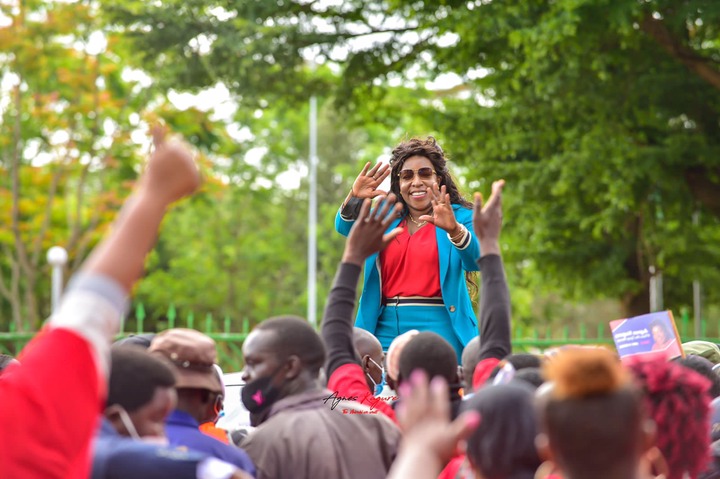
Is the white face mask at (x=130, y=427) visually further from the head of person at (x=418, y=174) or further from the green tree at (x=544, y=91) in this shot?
the green tree at (x=544, y=91)

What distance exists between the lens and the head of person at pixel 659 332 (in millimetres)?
4848

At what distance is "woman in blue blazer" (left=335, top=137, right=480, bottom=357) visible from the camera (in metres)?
5.37

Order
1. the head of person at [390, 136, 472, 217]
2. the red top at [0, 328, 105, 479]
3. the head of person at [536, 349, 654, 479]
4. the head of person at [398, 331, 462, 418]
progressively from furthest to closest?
the head of person at [390, 136, 472, 217] → the head of person at [398, 331, 462, 418] → the head of person at [536, 349, 654, 479] → the red top at [0, 328, 105, 479]

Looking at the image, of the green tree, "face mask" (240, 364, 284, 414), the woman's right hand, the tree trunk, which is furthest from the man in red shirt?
the tree trunk

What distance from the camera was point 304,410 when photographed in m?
3.41

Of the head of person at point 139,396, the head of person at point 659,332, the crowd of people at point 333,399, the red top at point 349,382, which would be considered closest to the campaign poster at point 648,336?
the head of person at point 659,332

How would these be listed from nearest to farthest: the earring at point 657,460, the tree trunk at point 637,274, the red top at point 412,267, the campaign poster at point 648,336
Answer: the earring at point 657,460 < the campaign poster at point 648,336 < the red top at point 412,267 < the tree trunk at point 637,274

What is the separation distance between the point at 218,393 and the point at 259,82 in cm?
1204

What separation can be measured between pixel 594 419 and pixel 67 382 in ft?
3.71

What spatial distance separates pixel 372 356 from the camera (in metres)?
4.95

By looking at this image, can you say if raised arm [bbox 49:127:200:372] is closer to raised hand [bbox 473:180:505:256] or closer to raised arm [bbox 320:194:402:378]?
raised arm [bbox 320:194:402:378]

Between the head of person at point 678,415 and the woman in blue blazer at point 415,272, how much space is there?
2.22 m

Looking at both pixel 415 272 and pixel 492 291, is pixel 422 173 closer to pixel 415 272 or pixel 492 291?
pixel 415 272

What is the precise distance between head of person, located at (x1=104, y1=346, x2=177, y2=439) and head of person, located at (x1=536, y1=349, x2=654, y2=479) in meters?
1.08
